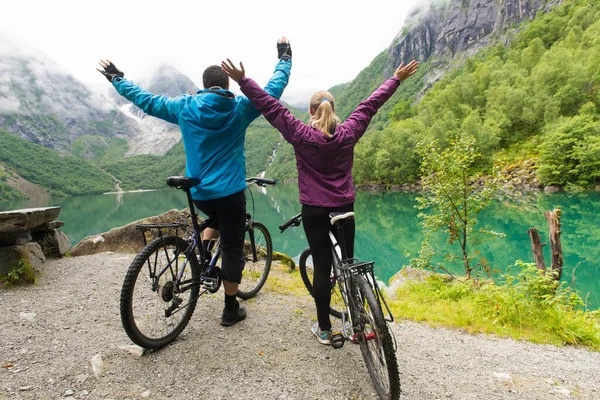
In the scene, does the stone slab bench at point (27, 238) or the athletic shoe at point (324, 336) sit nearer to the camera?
the athletic shoe at point (324, 336)

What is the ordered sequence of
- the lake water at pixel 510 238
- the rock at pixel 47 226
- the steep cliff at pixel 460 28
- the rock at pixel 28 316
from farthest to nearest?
1. the steep cliff at pixel 460 28
2. the lake water at pixel 510 238
3. the rock at pixel 47 226
4. the rock at pixel 28 316

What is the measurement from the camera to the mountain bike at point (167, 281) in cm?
315

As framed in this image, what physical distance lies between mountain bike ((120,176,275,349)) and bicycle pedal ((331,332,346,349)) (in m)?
1.46

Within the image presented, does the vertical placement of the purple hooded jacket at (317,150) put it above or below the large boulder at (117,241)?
above

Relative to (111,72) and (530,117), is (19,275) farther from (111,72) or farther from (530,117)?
(530,117)

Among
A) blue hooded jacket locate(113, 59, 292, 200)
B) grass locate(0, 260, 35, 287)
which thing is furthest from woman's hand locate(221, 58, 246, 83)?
grass locate(0, 260, 35, 287)

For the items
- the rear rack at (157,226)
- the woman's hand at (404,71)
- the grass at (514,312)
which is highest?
the woman's hand at (404,71)

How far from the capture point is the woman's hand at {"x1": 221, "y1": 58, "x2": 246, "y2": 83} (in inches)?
119

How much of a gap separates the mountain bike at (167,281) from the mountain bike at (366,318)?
1544 millimetres

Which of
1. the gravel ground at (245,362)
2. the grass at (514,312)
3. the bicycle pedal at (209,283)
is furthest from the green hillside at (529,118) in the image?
the bicycle pedal at (209,283)

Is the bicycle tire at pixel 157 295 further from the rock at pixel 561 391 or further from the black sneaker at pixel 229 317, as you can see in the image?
the rock at pixel 561 391

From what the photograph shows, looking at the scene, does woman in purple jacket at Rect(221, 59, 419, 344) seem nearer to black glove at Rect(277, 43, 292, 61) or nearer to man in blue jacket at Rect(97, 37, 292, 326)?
man in blue jacket at Rect(97, 37, 292, 326)

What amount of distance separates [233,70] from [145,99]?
1331 millimetres

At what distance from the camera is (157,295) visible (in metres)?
3.39
